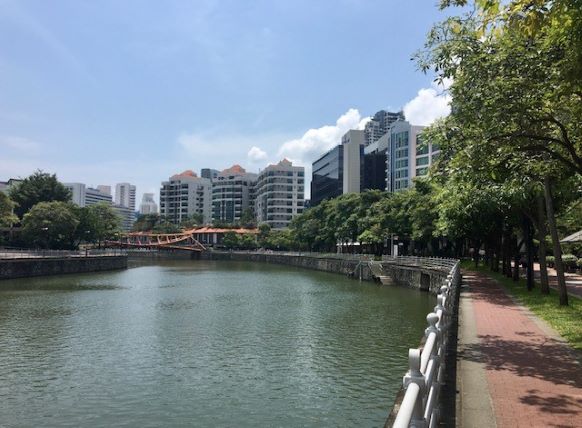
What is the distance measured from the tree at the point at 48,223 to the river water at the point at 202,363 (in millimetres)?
47355

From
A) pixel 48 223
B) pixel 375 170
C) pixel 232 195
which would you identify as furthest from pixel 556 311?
pixel 232 195

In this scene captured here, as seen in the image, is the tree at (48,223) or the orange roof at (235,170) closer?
the tree at (48,223)

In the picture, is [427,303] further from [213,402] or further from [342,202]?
[342,202]

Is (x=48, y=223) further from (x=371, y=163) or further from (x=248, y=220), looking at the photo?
(x=248, y=220)

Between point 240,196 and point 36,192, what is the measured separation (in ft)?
312

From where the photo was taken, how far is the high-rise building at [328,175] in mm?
132375

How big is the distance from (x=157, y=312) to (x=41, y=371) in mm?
13312

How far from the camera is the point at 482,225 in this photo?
108 ft

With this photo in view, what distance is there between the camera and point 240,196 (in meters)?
181

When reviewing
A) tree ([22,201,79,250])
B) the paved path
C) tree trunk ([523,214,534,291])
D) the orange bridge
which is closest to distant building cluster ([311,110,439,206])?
the orange bridge

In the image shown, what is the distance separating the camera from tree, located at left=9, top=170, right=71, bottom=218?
88688mm

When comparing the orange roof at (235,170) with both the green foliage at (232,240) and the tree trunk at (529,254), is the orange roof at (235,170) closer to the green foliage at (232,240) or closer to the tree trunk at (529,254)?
the green foliage at (232,240)

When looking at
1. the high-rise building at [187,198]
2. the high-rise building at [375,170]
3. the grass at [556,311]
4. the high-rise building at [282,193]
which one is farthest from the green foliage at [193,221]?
the grass at [556,311]

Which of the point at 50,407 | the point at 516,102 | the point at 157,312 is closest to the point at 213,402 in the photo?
the point at 50,407
